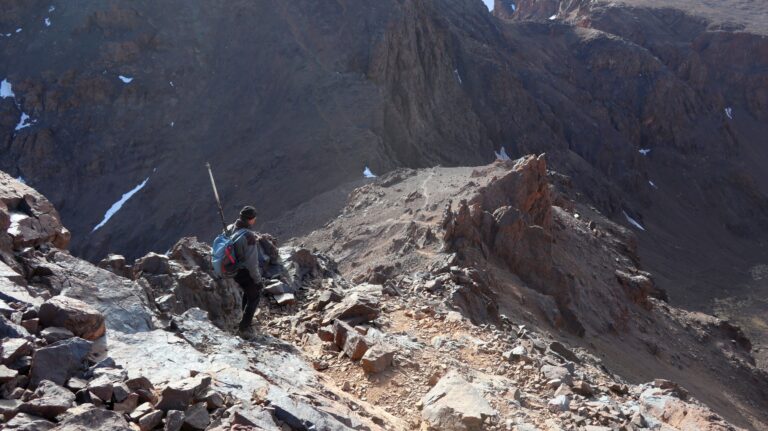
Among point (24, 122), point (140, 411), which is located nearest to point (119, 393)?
point (140, 411)

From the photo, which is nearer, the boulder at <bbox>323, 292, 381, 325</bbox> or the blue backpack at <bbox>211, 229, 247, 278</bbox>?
the blue backpack at <bbox>211, 229, 247, 278</bbox>

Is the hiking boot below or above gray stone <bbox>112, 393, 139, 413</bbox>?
below

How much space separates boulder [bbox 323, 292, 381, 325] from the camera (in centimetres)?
1053

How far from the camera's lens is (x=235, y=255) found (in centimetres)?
902

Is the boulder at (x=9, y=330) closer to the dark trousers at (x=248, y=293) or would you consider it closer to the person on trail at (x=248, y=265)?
the person on trail at (x=248, y=265)

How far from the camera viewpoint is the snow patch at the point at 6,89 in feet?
174

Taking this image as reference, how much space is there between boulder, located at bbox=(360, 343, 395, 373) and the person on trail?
1659mm

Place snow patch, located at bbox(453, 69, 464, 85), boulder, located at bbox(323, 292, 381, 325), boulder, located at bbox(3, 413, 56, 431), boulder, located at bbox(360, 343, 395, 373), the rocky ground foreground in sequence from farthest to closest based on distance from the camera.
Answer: snow patch, located at bbox(453, 69, 464, 85)
boulder, located at bbox(323, 292, 381, 325)
boulder, located at bbox(360, 343, 395, 373)
the rocky ground foreground
boulder, located at bbox(3, 413, 56, 431)

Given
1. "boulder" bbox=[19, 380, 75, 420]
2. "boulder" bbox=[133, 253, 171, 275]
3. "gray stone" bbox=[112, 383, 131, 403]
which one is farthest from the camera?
"boulder" bbox=[133, 253, 171, 275]

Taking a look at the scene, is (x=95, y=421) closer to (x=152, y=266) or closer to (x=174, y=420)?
(x=174, y=420)

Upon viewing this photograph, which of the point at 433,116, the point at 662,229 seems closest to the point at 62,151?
the point at 433,116

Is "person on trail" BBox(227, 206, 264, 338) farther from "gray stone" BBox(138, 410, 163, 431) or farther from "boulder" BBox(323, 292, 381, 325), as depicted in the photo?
"gray stone" BBox(138, 410, 163, 431)

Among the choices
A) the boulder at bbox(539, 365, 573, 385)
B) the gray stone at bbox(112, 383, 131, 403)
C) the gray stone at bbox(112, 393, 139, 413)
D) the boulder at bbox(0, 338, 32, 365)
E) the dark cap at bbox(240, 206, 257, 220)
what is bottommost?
the boulder at bbox(539, 365, 573, 385)

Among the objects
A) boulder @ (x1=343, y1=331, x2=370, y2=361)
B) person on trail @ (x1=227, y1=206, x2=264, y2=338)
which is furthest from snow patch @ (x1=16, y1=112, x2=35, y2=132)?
boulder @ (x1=343, y1=331, x2=370, y2=361)
